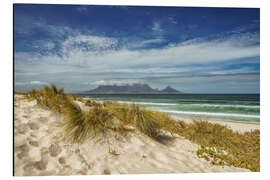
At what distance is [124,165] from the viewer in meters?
2.12

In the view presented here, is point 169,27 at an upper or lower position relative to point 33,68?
upper

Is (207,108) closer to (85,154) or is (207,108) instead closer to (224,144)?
(224,144)

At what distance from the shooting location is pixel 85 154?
6.98ft

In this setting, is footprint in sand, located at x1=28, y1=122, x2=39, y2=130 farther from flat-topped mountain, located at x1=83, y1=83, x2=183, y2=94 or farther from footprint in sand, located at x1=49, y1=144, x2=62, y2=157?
flat-topped mountain, located at x1=83, y1=83, x2=183, y2=94

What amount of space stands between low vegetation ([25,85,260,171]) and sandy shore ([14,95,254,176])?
0.13m

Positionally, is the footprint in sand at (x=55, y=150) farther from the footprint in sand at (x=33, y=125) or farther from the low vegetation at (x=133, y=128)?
the footprint in sand at (x=33, y=125)

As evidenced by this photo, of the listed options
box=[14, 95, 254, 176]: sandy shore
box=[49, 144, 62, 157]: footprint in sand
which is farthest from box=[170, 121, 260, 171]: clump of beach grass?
box=[49, 144, 62, 157]: footprint in sand

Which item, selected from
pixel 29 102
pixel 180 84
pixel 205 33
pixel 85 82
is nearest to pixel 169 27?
pixel 205 33

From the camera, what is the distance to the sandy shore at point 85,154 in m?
2.00

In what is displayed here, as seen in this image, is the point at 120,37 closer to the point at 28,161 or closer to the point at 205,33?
the point at 205,33

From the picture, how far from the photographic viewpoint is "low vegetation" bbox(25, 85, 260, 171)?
94.9 inches

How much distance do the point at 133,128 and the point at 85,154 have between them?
86 centimetres

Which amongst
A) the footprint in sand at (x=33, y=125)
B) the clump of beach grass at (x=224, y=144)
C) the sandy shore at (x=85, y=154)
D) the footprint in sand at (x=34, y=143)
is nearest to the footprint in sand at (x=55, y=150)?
the sandy shore at (x=85, y=154)
